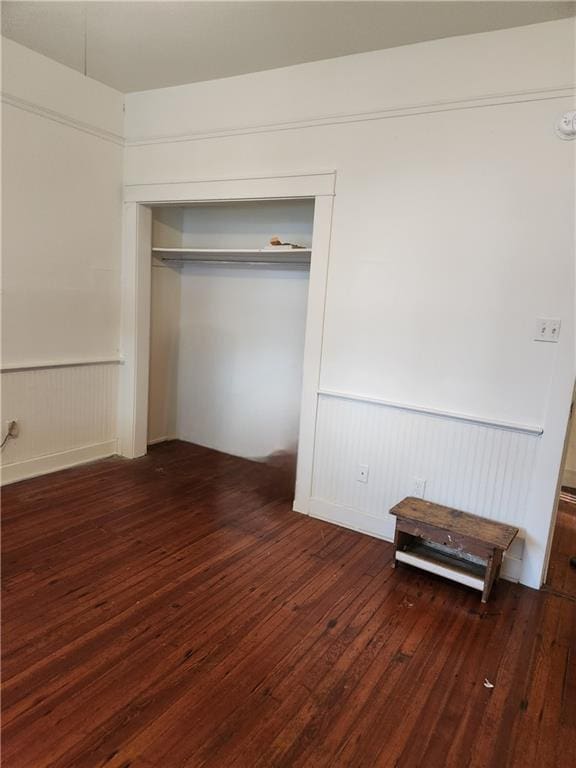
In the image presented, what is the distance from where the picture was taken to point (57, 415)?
12.2 ft

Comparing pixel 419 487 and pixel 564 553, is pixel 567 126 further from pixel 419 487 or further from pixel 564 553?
pixel 564 553

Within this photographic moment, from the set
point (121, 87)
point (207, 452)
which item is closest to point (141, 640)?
point (207, 452)

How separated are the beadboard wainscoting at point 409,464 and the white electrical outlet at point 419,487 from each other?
0.01 metres

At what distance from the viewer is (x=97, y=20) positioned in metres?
2.79

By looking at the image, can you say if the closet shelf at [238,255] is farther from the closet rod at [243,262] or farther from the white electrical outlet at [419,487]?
the white electrical outlet at [419,487]

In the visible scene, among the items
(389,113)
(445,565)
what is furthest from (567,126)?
(445,565)

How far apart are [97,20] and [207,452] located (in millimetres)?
3235

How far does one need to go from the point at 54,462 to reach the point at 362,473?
2.35 m

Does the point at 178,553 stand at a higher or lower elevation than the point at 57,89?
lower

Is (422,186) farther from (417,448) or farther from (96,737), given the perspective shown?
(96,737)

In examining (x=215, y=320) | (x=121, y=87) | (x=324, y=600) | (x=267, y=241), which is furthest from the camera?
(x=215, y=320)

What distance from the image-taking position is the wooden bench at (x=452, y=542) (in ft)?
8.04

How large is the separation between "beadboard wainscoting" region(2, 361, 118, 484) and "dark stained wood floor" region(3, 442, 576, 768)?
52 cm

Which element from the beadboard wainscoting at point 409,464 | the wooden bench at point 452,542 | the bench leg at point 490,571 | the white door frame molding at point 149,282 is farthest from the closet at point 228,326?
the bench leg at point 490,571
